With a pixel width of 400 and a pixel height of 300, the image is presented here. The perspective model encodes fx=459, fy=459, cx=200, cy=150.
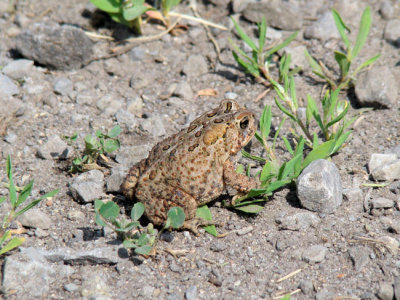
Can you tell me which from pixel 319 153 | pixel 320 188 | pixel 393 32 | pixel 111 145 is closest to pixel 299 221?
pixel 320 188

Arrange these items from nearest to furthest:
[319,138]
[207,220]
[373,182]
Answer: [207,220], [373,182], [319,138]

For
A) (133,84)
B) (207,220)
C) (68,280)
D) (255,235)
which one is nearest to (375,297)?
(255,235)

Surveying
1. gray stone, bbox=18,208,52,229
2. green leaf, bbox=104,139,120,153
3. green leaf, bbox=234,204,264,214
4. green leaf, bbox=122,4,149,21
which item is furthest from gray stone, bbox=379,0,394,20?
gray stone, bbox=18,208,52,229

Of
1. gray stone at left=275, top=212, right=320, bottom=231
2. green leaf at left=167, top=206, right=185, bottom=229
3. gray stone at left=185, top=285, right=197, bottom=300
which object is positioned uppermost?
green leaf at left=167, top=206, right=185, bottom=229

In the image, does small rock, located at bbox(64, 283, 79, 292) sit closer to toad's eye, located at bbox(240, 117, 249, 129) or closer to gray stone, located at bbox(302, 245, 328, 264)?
gray stone, located at bbox(302, 245, 328, 264)

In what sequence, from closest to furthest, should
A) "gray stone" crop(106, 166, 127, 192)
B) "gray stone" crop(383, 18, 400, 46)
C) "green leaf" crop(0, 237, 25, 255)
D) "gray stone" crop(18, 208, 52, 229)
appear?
"green leaf" crop(0, 237, 25, 255), "gray stone" crop(18, 208, 52, 229), "gray stone" crop(106, 166, 127, 192), "gray stone" crop(383, 18, 400, 46)

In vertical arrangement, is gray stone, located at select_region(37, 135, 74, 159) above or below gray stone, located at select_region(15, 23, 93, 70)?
below

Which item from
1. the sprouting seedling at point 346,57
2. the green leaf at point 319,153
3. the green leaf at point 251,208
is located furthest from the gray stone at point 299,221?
the sprouting seedling at point 346,57

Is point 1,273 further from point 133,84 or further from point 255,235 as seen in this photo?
point 133,84
